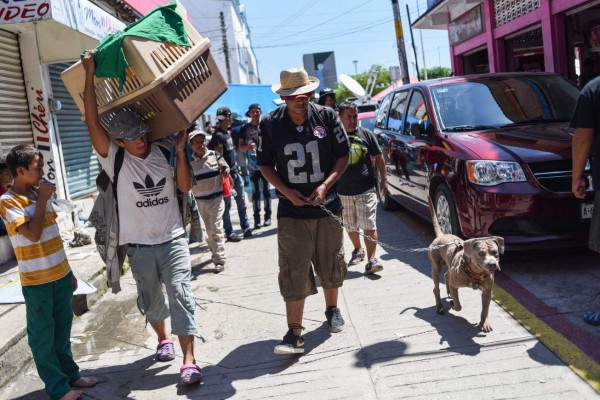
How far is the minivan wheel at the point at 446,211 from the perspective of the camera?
561 centimetres

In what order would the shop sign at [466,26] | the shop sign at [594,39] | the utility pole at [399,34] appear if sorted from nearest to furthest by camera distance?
the shop sign at [594,39]
the shop sign at [466,26]
the utility pole at [399,34]

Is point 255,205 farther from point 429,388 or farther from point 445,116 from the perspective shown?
point 429,388

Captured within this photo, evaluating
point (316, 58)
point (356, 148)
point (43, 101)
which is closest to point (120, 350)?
point (356, 148)

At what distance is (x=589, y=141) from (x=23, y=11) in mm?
5861

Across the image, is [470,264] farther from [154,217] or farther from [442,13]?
[442,13]

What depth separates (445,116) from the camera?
20.4ft

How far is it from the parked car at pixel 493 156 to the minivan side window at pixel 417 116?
15mm

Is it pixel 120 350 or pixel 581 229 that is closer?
pixel 120 350

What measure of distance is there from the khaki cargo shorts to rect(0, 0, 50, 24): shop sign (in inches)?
165

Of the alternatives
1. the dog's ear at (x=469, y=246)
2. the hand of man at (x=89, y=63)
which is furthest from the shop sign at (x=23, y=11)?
the dog's ear at (x=469, y=246)

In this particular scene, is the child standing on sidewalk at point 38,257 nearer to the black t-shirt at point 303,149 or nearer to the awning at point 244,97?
the black t-shirt at point 303,149

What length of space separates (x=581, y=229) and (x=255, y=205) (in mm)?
5147

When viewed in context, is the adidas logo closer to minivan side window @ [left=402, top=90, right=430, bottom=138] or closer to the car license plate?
minivan side window @ [left=402, top=90, right=430, bottom=138]

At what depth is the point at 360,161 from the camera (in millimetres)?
5891
